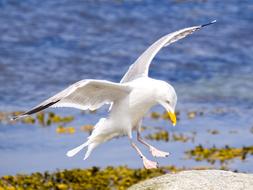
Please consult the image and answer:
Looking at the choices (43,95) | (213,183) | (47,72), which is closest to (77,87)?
(213,183)

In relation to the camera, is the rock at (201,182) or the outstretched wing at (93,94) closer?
the rock at (201,182)

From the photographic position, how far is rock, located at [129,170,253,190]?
8.85 meters

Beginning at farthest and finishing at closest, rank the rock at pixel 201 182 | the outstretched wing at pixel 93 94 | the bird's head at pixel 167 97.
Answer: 1. the bird's head at pixel 167 97
2. the outstretched wing at pixel 93 94
3. the rock at pixel 201 182

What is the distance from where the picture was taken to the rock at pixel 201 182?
29.0ft

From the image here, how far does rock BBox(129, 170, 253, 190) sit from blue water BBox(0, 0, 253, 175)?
3.41 m

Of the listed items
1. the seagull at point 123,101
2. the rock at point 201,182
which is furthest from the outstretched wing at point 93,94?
the rock at point 201,182

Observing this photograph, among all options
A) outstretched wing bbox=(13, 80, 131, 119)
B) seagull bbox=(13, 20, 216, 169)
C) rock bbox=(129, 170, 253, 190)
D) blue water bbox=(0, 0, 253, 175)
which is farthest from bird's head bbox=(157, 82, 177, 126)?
blue water bbox=(0, 0, 253, 175)

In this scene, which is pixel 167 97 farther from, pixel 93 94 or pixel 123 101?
pixel 93 94

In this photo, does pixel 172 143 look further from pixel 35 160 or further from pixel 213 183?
pixel 213 183

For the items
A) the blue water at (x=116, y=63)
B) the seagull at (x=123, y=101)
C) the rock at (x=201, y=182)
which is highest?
the seagull at (x=123, y=101)

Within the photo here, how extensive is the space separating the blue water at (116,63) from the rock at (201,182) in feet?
11.2

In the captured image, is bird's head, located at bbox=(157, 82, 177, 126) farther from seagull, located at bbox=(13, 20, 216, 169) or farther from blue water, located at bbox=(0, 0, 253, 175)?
blue water, located at bbox=(0, 0, 253, 175)

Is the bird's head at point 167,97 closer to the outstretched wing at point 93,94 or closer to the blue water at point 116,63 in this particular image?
the outstretched wing at point 93,94

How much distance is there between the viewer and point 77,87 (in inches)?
353
